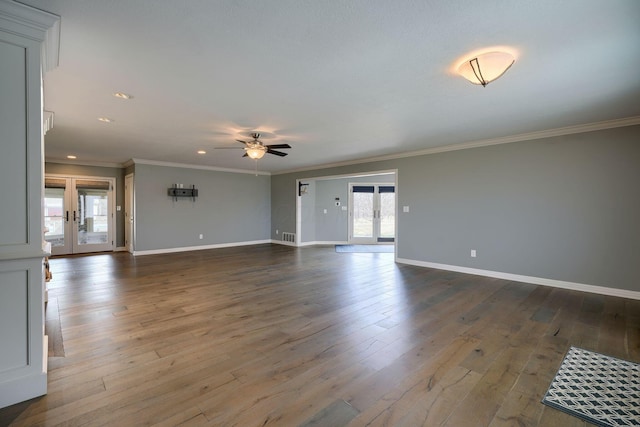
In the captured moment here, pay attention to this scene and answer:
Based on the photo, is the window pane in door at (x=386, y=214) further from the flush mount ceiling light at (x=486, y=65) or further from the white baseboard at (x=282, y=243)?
the flush mount ceiling light at (x=486, y=65)

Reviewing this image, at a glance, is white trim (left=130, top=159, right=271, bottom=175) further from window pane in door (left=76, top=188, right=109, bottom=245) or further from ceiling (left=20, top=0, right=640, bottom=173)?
ceiling (left=20, top=0, right=640, bottom=173)

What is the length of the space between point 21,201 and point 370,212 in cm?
901

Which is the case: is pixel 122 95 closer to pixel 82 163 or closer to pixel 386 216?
pixel 82 163

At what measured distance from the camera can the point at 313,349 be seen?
2.65 m

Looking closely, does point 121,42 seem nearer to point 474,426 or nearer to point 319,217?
point 474,426

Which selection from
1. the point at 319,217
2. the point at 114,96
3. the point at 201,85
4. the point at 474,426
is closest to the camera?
the point at 474,426

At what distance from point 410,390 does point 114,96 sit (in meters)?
4.07

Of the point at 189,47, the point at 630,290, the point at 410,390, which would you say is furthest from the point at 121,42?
the point at 630,290

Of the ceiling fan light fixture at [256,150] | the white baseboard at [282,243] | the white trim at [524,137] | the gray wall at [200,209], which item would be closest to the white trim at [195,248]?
the gray wall at [200,209]

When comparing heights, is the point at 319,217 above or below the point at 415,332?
above

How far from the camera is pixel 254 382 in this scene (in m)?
2.15

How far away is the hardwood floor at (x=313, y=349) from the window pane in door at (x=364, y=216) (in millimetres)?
5015

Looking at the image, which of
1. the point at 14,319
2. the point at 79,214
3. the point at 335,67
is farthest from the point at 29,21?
the point at 79,214

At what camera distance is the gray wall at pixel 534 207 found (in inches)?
163
